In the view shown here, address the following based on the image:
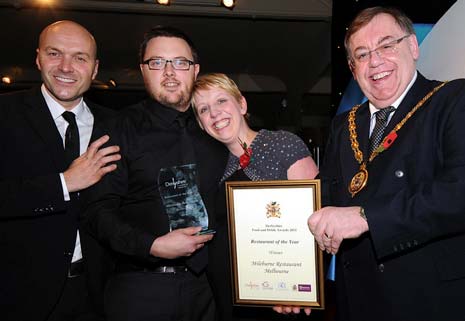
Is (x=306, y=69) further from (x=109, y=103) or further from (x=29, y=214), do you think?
(x=29, y=214)

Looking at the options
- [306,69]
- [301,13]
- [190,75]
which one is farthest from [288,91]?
[190,75]

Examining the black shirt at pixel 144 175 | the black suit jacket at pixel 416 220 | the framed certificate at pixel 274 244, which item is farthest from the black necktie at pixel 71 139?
the black suit jacket at pixel 416 220

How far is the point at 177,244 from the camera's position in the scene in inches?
77.4

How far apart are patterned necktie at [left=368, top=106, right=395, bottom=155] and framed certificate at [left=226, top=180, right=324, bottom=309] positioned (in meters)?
0.34

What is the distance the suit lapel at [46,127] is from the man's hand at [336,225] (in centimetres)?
154

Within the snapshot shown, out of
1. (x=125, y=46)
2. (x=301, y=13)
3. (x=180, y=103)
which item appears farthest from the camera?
(x=125, y=46)

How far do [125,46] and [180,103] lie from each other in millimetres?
6900

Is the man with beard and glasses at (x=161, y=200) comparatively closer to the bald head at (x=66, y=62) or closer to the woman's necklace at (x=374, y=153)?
the bald head at (x=66, y=62)

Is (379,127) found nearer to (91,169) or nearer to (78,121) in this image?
(91,169)

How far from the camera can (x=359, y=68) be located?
1976 mm

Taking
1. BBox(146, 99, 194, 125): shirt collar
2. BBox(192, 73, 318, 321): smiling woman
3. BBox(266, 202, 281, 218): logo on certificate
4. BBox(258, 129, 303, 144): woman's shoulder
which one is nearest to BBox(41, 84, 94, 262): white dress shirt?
BBox(146, 99, 194, 125): shirt collar

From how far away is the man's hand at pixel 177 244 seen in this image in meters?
1.97

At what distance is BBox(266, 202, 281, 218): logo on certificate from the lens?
1.90 m

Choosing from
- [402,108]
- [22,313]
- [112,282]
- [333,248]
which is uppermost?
[402,108]
